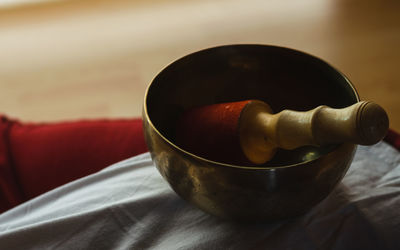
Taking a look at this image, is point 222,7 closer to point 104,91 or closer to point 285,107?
point 104,91

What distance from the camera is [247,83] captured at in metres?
0.59

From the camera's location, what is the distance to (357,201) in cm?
49

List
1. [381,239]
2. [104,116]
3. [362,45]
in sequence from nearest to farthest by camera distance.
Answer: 1. [381,239]
2. [104,116]
3. [362,45]

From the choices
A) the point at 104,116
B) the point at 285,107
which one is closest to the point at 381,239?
the point at 285,107

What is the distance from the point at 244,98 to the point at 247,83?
2cm

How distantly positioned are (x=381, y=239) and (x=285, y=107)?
20cm

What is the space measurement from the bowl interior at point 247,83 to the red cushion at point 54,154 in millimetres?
178

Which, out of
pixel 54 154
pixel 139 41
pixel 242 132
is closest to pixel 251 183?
pixel 242 132

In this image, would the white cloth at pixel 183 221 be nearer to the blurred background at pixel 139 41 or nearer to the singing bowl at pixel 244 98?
the singing bowl at pixel 244 98

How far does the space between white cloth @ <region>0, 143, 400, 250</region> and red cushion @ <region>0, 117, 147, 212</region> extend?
0.48ft

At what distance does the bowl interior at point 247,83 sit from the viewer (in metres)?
0.53

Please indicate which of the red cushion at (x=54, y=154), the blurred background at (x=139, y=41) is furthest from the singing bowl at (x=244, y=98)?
the blurred background at (x=139, y=41)

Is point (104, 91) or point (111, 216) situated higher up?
point (111, 216)

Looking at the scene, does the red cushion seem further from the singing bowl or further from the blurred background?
the blurred background
